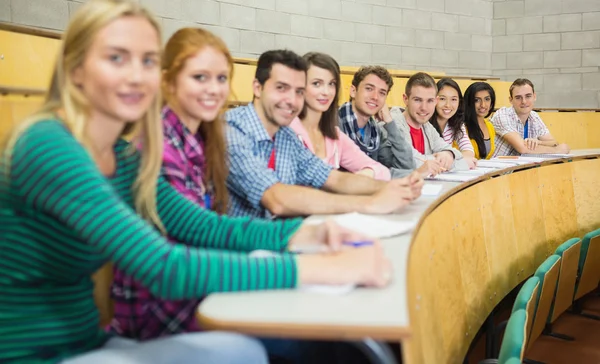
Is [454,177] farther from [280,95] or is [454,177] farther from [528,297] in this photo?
[280,95]

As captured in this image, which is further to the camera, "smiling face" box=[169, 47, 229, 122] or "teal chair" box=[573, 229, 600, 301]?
"teal chair" box=[573, 229, 600, 301]

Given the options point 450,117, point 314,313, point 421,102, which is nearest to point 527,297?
point 314,313

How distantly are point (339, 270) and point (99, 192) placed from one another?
1.29 ft

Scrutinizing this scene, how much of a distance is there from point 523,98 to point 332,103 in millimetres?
2568

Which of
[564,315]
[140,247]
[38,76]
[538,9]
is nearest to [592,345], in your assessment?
[564,315]

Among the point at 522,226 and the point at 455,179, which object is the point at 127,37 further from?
the point at 522,226

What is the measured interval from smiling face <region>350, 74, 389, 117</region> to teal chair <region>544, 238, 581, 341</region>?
1.02 metres

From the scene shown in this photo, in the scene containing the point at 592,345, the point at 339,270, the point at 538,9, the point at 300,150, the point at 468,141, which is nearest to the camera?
the point at 339,270

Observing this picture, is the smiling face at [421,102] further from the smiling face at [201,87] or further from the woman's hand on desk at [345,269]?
the woman's hand on desk at [345,269]

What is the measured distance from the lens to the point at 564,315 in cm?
296

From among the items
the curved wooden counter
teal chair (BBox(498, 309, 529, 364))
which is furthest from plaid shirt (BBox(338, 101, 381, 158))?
teal chair (BBox(498, 309, 529, 364))

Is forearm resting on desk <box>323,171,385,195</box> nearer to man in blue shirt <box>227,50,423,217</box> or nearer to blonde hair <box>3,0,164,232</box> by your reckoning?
man in blue shirt <box>227,50,423,217</box>

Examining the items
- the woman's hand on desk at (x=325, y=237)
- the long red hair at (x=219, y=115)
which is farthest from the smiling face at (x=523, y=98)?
→ the woman's hand on desk at (x=325, y=237)

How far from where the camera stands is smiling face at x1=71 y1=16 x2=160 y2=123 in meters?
0.93
